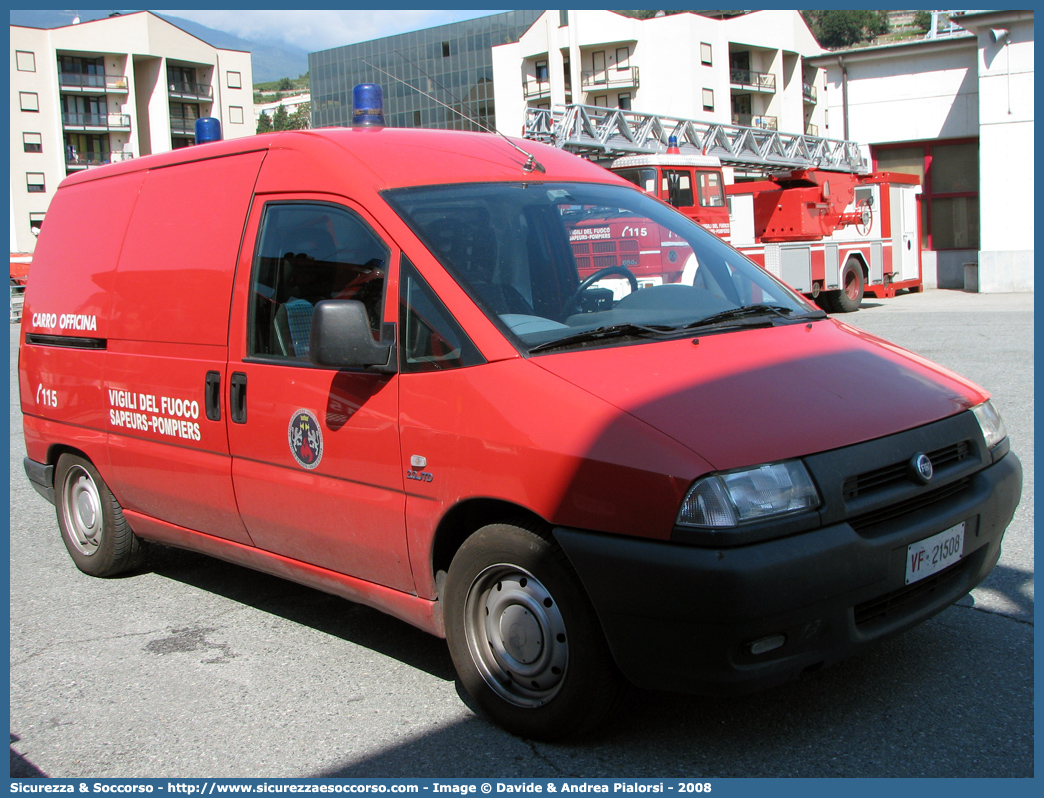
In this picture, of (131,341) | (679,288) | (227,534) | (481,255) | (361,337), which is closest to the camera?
(361,337)

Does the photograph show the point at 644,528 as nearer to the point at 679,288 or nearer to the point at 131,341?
the point at 679,288

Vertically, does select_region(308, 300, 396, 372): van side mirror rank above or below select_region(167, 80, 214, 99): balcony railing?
below

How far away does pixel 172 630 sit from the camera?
4.40 meters

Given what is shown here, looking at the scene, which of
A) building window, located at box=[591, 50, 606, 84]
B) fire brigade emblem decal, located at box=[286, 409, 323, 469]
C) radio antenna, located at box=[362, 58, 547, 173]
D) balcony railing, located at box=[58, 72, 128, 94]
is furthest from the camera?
balcony railing, located at box=[58, 72, 128, 94]

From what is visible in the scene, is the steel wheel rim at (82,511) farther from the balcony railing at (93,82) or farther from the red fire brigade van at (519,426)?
the balcony railing at (93,82)

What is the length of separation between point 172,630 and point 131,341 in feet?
4.37

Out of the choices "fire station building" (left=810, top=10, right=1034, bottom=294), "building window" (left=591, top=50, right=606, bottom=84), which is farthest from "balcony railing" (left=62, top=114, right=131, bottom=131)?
"fire station building" (left=810, top=10, right=1034, bottom=294)

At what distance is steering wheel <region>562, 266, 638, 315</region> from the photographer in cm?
356

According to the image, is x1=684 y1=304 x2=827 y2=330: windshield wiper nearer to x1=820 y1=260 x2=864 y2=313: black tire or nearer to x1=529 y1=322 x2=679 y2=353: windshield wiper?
x1=529 y1=322 x2=679 y2=353: windshield wiper

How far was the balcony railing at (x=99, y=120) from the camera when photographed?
6625 centimetres

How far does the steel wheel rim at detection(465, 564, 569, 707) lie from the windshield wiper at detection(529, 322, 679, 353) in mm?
749

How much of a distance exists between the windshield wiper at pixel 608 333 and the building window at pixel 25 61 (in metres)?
71.1

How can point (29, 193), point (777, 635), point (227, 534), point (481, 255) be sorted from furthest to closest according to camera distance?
point (29, 193) < point (227, 534) < point (481, 255) < point (777, 635)

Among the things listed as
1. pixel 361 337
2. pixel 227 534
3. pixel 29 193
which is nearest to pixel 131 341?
pixel 227 534
